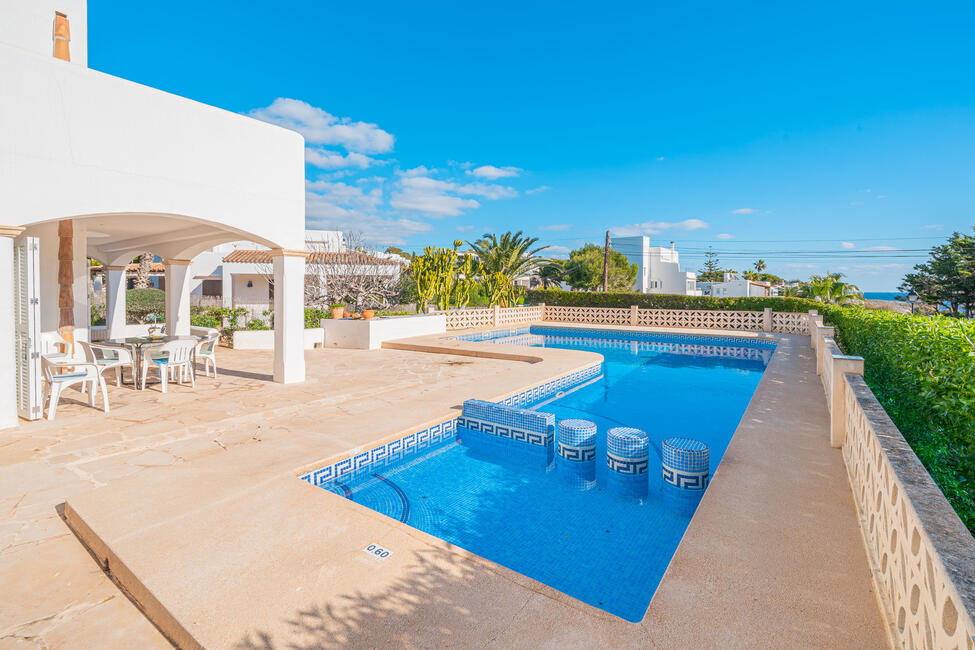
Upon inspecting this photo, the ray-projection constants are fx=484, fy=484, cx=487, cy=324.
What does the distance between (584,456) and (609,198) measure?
4725 cm

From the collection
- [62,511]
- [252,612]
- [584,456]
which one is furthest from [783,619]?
[62,511]

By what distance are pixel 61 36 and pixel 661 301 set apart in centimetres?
2509

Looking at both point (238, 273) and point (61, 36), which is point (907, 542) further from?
point (238, 273)

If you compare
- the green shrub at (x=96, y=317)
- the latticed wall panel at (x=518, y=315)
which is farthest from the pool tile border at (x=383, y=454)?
the latticed wall panel at (x=518, y=315)

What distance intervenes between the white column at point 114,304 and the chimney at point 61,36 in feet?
25.2

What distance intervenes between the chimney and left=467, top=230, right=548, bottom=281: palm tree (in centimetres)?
2150

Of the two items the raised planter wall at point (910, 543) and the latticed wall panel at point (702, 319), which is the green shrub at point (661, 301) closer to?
the latticed wall panel at point (702, 319)

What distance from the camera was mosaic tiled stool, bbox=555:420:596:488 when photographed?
20.3ft

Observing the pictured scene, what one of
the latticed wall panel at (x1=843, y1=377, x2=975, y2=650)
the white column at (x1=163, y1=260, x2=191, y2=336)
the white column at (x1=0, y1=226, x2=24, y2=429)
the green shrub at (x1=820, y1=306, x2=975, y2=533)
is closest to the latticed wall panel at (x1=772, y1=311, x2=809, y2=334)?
the green shrub at (x1=820, y1=306, x2=975, y2=533)

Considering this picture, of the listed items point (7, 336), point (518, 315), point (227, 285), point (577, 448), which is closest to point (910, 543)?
point (577, 448)

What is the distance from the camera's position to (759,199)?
46781mm

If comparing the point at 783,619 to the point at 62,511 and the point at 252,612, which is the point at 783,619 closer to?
the point at 252,612

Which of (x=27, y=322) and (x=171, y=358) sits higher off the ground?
(x=27, y=322)

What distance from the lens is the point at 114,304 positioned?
1385 cm
